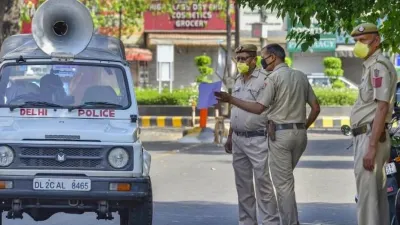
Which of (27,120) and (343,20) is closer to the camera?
(27,120)

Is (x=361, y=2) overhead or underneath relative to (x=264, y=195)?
overhead

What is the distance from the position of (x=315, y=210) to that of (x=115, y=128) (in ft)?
14.3

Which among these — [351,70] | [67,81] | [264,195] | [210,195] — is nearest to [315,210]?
[210,195]

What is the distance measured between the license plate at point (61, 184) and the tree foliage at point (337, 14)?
105 inches

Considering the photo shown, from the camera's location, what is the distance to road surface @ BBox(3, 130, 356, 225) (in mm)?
13430

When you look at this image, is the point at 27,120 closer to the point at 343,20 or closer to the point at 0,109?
the point at 0,109

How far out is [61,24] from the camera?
12023mm

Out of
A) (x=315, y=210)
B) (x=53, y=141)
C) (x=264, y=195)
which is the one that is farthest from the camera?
(x=315, y=210)

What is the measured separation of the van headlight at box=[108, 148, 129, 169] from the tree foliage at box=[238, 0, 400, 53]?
2207 mm

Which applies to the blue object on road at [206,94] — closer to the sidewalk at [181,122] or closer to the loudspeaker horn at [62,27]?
the loudspeaker horn at [62,27]

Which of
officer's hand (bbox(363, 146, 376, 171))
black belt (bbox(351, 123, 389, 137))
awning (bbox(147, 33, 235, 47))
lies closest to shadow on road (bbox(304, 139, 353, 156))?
black belt (bbox(351, 123, 389, 137))

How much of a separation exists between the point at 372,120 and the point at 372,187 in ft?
1.75

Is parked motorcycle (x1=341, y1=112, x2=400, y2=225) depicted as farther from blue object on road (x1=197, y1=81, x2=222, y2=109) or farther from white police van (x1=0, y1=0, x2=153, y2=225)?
blue object on road (x1=197, y1=81, x2=222, y2=109)

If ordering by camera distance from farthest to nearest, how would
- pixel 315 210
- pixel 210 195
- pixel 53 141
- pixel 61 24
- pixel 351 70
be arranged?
pixel 351 70 < pixel 210 195 < pixel 315 210 < pixel 61 24 < pixel 53 141
